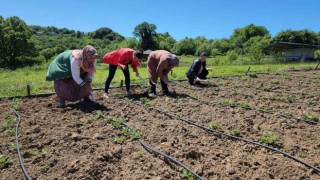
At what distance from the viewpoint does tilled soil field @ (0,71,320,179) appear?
317cm

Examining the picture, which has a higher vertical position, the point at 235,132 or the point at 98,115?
the point at 98,115

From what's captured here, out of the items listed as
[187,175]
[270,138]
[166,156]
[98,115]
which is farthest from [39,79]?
[187,175]

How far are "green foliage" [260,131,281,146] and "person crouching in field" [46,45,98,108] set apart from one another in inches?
119

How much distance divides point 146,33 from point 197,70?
66.3 metres

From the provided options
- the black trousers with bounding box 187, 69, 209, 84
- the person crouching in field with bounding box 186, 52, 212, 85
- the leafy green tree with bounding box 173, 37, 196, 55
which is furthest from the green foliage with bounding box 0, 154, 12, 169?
the leafy green tree with bounding box 173, 37, 196, 55

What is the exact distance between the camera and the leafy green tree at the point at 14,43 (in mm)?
33250

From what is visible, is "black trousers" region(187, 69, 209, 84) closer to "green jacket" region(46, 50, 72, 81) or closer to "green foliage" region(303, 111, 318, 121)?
"green foliage" region(303, 111, 318, 121)

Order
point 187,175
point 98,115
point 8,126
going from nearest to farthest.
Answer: point 187,175 < point 8,126 < point 98,115

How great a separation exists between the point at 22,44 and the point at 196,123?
34177 millimetres

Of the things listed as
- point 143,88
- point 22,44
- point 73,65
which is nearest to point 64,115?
point 73,65

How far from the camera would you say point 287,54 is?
97.9 feet

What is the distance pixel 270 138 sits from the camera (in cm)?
405

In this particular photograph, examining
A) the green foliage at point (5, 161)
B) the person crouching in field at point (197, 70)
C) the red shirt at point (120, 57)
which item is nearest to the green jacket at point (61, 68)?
the red shirt at point (120, 57)

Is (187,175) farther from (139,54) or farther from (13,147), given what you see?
(139,54)
